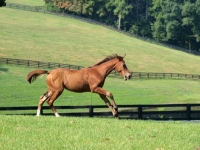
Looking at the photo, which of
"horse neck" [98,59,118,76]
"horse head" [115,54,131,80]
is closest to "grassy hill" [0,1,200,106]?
"horse neck" [98,59,118,76]

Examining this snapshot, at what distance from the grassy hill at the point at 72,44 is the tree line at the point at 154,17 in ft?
27.7

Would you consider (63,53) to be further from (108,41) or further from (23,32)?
(108,41)

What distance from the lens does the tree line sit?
10450 centimetres

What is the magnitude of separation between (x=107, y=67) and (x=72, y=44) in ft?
206

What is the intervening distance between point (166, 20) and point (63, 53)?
1649 inches

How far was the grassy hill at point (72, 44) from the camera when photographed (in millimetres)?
67312

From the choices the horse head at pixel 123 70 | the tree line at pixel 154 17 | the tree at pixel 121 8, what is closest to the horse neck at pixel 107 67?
the horse head at pixel 123 70

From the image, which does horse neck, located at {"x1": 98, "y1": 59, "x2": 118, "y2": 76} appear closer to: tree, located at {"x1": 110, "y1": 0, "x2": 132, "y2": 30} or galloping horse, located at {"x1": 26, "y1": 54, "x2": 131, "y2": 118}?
galloping horse, located at {"x1": 26, "y1": 54, "x2": 131, "y2": 118}

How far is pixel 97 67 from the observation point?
1600 cm

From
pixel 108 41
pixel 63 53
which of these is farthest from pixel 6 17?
pixel 63 53

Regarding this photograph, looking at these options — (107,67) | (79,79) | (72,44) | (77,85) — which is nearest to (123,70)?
(107,67)

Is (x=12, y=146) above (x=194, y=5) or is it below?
below

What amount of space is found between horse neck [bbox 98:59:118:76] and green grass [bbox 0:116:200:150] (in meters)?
2.98

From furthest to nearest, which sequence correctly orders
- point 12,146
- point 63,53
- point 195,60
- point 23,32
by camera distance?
point 195,60
point 23,32
point 63,53
point 12,146
